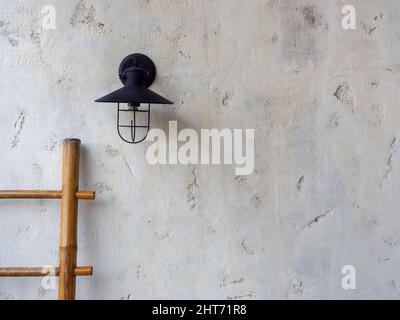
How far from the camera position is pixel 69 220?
1333 mm

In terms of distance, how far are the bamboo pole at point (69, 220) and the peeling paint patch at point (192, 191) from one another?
35cm

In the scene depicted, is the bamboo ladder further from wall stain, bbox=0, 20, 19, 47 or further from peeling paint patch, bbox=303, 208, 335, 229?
peeling paint patch, bbox=303, 208, 335, 229

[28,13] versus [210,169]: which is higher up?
[28,13]

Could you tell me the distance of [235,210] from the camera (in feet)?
4.68

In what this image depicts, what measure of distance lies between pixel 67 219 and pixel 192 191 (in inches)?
15.7

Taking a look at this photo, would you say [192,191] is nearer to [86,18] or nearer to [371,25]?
[86,18]

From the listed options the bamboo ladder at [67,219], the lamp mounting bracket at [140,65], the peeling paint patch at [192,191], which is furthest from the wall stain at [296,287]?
the lamp mounting bracket at [140,65]

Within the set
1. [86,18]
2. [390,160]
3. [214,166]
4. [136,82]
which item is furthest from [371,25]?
[86,18]

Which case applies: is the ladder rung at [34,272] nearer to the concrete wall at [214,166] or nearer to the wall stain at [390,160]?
the concrete wall at [214,166]

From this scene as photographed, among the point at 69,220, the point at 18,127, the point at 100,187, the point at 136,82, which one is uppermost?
the point at 136,82

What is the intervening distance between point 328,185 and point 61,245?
2.87 feet
